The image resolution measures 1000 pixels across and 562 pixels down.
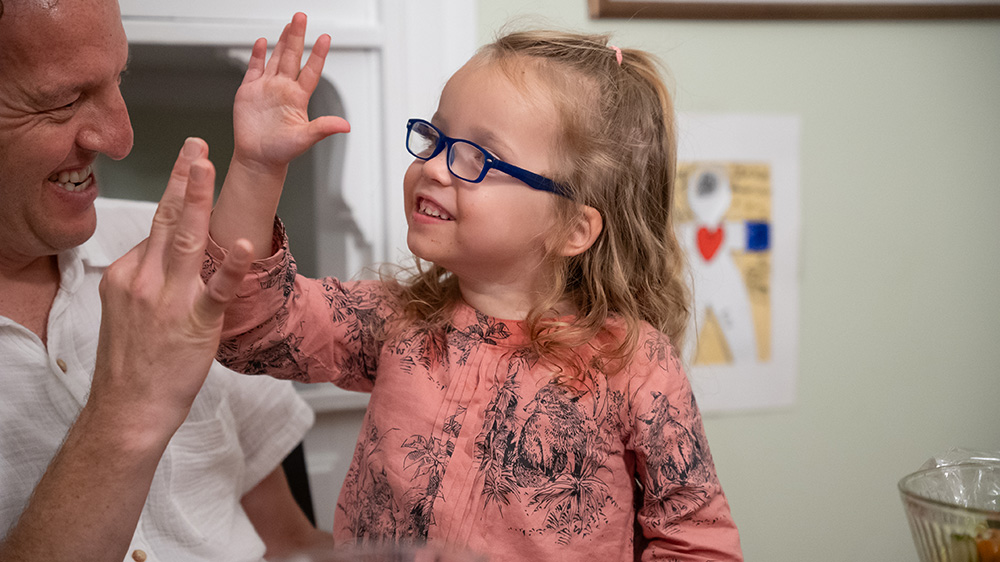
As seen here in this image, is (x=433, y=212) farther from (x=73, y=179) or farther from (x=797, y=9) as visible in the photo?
(x=797, y=9)

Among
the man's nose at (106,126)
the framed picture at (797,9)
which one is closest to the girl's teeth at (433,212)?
the man's nose at (106,126)

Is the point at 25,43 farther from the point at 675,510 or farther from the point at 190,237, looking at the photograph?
the point at 675,510

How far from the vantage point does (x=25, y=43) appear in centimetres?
83

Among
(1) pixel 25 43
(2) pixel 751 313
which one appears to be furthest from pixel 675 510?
(1) pixel 25 43

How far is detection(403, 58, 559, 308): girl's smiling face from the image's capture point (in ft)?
2.93

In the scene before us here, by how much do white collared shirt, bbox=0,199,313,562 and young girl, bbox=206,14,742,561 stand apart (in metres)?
0.23

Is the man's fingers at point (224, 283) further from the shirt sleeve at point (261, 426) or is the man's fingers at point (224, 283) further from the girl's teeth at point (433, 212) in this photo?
the shirt sleeve at point (261, 426)

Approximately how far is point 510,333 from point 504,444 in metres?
0.15

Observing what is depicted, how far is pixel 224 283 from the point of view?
0.67 m

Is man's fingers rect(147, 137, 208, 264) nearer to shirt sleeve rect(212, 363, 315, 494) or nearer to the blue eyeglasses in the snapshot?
the blue eyeglasses

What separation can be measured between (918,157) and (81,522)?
164 cm

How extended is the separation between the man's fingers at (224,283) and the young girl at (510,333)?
0.11m

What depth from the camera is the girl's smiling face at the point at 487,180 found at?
89cm

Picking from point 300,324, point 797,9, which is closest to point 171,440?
point 300,324
